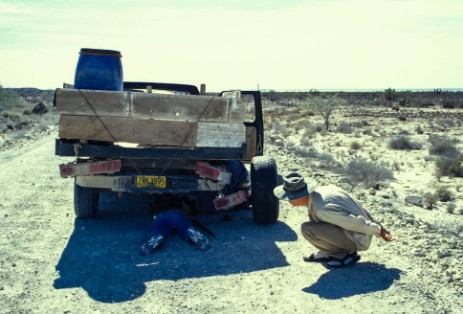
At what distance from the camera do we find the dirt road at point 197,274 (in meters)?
4.75

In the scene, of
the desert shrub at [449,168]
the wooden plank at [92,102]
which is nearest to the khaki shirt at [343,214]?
the wooden plank at [92,102]

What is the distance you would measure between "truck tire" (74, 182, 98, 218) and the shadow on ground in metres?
3.65

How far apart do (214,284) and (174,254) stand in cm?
104

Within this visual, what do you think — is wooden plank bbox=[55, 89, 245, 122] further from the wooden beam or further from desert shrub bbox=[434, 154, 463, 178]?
desert shrub bbox=[434, 154, 463, 178]

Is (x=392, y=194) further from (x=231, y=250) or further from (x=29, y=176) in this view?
(x=29, y=176)

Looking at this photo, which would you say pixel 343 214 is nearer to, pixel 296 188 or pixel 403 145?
pixel 296 188

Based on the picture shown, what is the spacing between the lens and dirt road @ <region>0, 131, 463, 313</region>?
15.6ft

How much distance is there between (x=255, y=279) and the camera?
5398 millimetres

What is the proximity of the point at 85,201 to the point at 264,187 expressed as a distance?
254cm

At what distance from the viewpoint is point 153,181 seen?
22.4ft

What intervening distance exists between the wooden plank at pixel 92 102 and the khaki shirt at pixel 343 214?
8.15 feet

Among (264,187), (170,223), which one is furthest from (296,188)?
(170,223)

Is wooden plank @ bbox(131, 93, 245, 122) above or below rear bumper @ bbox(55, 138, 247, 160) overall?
above

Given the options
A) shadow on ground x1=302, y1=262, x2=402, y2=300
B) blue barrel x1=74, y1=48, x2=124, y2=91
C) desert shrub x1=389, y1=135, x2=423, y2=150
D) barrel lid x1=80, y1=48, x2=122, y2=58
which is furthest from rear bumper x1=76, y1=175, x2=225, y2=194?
desert shrub x1=389, y1=135, x2=423, y2=150
